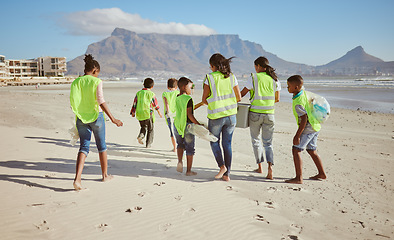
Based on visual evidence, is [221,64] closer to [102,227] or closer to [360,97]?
[102,227]

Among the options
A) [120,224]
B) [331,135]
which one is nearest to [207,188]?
[120,224]

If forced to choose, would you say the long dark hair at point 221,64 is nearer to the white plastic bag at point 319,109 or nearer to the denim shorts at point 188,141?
the denim shorts at point 188,141

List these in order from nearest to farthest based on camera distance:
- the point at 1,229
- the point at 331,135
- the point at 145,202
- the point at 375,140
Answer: the point at 1,229 < the point at 145,202 < the point at 375,140 < the point at 331,135

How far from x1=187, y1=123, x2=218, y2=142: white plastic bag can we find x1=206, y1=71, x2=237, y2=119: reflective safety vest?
277 mm

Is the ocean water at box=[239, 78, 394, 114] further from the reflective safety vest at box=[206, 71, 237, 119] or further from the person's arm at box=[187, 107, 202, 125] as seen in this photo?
the person's arm at box=[187, 107, 202, 125]

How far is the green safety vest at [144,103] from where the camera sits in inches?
265

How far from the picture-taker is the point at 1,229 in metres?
3.03

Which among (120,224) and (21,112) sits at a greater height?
(21,112)

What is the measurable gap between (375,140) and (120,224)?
358 inches

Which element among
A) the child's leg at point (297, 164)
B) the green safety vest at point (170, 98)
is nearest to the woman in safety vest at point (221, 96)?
the child's leg at point (297, 164)

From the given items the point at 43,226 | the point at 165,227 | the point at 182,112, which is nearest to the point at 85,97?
the point at 182,112

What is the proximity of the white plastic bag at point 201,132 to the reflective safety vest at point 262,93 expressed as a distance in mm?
968

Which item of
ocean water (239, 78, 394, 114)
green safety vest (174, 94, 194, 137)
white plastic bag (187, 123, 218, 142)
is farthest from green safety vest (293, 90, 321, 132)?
ocean water (239, 78, 394, 114)

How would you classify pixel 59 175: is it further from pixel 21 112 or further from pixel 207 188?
pixel 21 112
